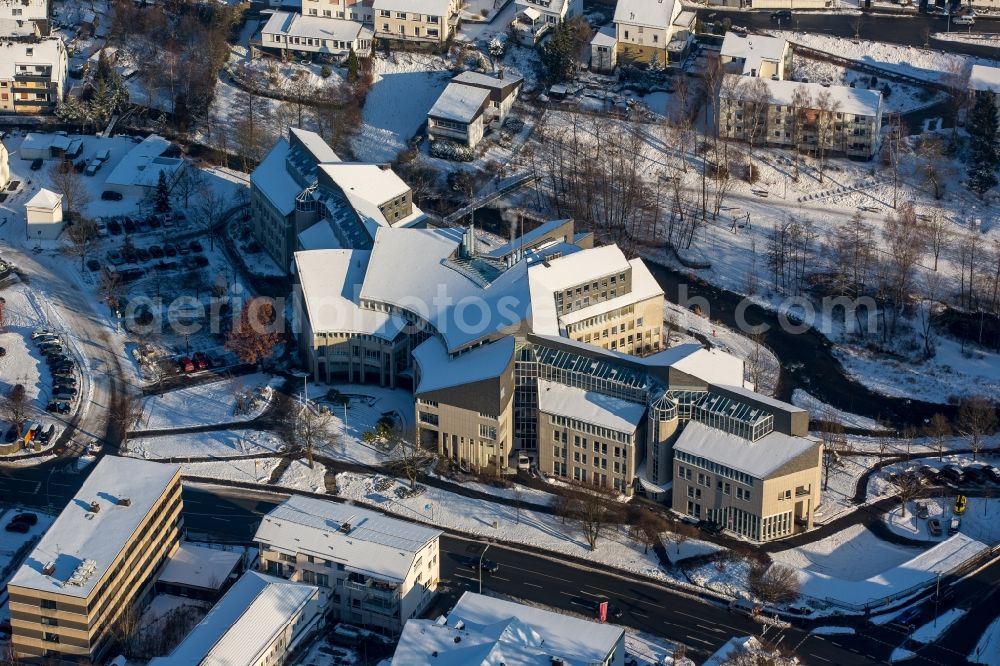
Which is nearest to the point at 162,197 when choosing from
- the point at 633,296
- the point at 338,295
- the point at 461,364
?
the point at 338,295

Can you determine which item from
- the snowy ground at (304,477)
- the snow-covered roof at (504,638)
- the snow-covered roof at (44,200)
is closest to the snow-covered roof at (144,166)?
the snow-covered roof at (44,200)

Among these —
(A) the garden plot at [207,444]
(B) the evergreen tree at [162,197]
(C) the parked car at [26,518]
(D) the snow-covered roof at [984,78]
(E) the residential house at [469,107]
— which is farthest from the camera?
(E) the residential house at [469,107]

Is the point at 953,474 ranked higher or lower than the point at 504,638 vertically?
higher

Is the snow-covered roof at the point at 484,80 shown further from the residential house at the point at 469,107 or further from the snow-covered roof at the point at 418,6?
the snow-covered roof at the point at 418,6

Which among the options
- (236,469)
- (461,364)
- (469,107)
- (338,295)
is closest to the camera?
(236,469)

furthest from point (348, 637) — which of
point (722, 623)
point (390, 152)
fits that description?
point (390, 152)

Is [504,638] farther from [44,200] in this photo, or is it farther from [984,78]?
[984,78]
